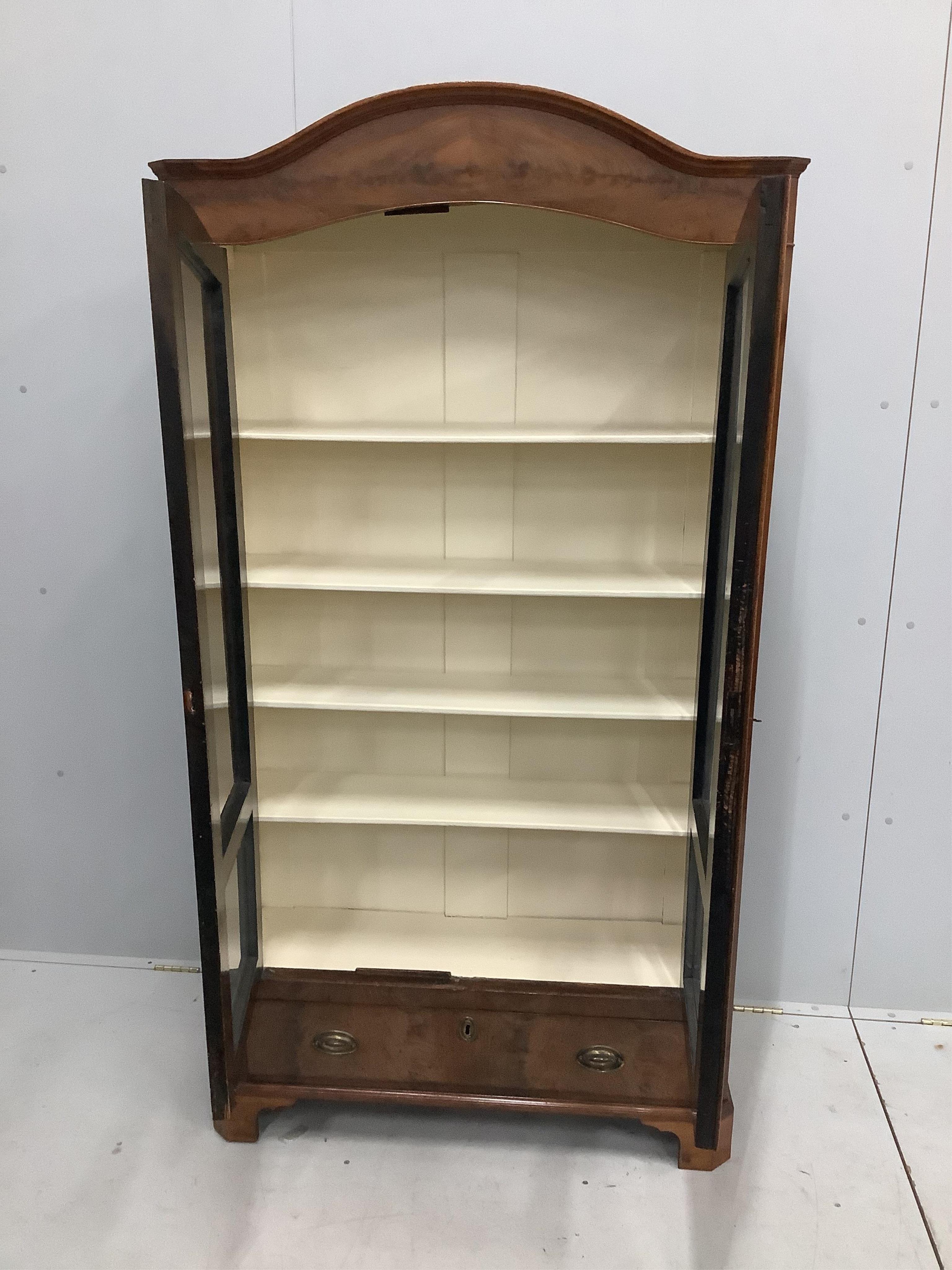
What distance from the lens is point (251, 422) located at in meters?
1.84

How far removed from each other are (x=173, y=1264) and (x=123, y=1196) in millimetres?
192

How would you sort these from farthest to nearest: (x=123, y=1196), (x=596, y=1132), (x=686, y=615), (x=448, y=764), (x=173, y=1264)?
(x=448, y=764), (x=686, y=615), (x=596, y=1132), (x=123, y=1196), (x=173, y=1264)

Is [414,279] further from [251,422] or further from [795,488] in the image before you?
[795,488]

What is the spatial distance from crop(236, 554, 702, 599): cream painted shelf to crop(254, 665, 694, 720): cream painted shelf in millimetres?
197

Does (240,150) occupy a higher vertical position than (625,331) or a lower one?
higher

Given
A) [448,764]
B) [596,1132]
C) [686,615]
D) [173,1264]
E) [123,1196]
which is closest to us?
[173,1264]

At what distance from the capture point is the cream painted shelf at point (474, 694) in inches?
67.9

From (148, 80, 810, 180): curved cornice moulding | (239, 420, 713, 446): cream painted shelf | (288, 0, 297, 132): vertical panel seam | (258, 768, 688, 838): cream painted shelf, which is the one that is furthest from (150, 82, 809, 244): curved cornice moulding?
(258, 768, 688, 838): cream painted shelf

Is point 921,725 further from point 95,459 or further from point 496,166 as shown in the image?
point 95,459

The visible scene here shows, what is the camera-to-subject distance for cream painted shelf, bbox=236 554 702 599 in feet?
5.39

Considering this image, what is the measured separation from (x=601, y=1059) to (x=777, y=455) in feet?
4.14

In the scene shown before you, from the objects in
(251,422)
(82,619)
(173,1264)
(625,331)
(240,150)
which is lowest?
(173,1264)

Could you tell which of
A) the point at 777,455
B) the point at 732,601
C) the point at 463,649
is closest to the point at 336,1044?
the point at 463,649

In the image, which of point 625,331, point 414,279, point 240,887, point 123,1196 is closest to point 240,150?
point 414,279
